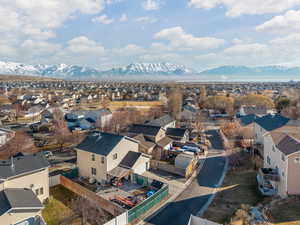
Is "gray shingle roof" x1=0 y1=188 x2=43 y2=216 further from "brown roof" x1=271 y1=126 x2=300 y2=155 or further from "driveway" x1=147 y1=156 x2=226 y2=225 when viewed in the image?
"brown roof" x1=271 y1=126 x2=300 y2=155

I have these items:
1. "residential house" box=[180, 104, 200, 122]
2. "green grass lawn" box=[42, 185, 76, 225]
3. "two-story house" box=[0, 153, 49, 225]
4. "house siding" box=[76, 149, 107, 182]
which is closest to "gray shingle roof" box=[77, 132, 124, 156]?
"house siding" box=[76, 149, 107, 182]

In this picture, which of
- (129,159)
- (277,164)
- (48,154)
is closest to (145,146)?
(129,159)

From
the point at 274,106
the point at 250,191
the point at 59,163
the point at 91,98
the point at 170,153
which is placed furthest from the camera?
the point at 91,98

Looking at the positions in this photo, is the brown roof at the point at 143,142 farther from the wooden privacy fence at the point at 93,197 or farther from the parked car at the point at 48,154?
the parked car at the point at 48,154

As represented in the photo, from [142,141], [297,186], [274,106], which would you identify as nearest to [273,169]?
[297,186]

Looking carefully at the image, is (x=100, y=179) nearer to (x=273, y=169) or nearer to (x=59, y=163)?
(x=59, y=163)

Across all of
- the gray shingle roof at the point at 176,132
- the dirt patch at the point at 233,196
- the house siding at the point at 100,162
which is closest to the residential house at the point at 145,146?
the house siding at the point at 100,162

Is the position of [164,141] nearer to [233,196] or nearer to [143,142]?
[143,142]
